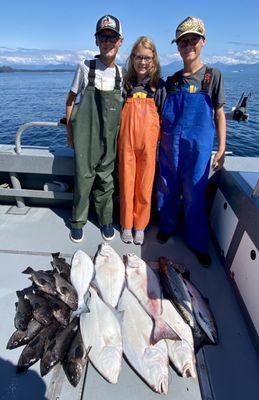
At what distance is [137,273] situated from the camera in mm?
2801

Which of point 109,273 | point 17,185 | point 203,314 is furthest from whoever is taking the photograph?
point 17,185

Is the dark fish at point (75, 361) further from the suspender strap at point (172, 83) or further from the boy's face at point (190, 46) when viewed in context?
the boy's face at point (190, 46)

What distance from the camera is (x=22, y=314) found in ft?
7.73

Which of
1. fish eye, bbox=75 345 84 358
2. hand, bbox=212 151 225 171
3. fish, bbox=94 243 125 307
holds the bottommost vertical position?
fish, bbox=94 243 125 307

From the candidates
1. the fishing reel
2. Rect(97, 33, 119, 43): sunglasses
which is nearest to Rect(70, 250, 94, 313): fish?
Rect(97, 33, 119, 43): sunglasses

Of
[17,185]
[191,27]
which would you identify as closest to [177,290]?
[191,27]

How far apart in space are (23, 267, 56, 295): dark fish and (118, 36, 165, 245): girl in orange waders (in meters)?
1.25

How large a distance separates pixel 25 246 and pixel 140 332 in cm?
175

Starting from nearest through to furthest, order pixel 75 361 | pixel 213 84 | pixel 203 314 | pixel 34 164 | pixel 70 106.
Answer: pixel 75 361 → pixel 203 314 → pixel 213 84 → pixel 70 106 → pixel 34 164

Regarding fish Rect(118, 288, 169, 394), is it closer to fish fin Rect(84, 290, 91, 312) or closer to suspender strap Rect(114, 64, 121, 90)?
fish fin Rect(84, 290, 91, 312)

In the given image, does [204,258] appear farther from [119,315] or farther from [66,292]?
[66,292]

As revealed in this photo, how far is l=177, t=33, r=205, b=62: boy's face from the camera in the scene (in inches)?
102

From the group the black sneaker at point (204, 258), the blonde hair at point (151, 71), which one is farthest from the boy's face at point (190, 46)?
the black sneaker at point (204, 258)

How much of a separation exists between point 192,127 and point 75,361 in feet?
7.31
